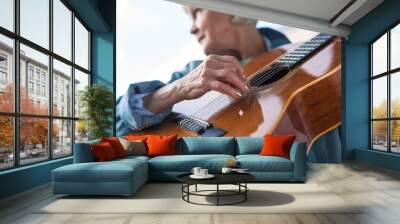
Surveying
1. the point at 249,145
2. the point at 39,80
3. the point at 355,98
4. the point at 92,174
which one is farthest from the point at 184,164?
the point at 355,98

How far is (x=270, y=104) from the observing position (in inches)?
334

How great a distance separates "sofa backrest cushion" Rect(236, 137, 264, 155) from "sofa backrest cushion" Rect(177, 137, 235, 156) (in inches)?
4.3

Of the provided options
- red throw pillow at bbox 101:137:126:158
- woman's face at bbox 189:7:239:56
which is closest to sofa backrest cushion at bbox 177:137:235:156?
red throw pillow at bbox 101:137:126:158

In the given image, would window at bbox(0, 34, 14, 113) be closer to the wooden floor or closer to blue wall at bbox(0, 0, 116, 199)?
the wooden floor

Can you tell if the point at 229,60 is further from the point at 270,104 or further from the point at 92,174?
the point at 92,174

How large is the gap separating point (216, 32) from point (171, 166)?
13.2 feet

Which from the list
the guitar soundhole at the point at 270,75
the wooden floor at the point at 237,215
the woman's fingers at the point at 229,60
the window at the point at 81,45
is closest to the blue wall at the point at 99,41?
the window at the point at 81,45

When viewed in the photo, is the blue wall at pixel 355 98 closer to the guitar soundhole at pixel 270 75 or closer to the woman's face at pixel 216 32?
the guitar soundhole at pixel 270 75

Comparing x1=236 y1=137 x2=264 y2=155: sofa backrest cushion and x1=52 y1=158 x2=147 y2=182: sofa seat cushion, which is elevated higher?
x1=236 y1=137 x2=264 y2=155: sofa backrest cushion

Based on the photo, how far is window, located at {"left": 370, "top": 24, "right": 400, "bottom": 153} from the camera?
301 inches

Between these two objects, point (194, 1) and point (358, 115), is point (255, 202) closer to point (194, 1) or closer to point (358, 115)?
point (194, 1)

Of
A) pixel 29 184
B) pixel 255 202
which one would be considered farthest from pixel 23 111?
pixel 255 202

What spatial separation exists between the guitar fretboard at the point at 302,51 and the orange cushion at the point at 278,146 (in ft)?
9.20

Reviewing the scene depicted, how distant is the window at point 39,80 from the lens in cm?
483
